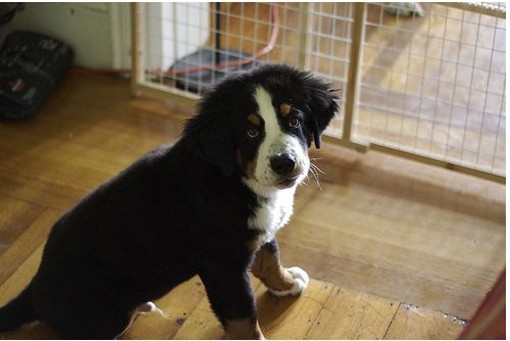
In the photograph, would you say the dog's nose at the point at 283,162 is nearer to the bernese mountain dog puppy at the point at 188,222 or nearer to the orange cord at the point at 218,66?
the bernese mountain dog puppy at the point at 188,222

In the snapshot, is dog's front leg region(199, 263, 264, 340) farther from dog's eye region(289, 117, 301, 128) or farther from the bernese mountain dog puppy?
dog's eye region(289, 117, 301, 128)

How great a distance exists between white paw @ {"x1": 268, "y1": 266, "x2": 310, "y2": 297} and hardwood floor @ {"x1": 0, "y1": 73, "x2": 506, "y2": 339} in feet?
0.06

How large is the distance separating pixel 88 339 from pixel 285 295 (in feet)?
1.56

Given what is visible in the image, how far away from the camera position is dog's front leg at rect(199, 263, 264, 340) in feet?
5.71

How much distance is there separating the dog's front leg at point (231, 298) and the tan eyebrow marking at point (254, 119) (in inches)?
11.9

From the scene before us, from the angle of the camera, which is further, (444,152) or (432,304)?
(444,152)

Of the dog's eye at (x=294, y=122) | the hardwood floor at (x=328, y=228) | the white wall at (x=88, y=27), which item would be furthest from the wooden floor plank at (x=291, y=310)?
the white wall at (x=88, y=27)

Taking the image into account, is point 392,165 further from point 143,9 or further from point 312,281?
point 143,9

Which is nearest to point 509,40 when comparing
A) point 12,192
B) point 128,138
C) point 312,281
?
point 312,281

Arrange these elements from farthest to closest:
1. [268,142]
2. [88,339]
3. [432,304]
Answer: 1. [432,304]
2. [88,339]
3. [268,142]

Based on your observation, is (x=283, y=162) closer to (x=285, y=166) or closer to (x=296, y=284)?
(x=285, y=166)

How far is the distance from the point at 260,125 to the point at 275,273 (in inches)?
18.6

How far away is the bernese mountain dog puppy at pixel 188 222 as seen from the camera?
5.40 feet

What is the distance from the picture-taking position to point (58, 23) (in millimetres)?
2910
